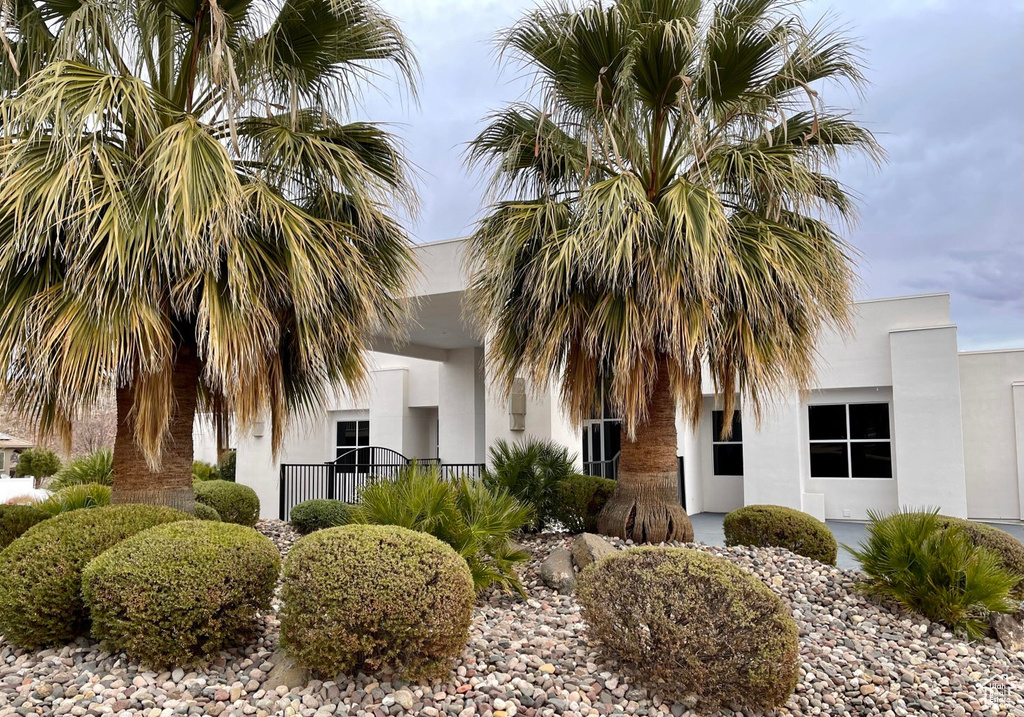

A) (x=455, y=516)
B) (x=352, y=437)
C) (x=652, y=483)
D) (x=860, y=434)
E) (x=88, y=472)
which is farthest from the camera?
(x=352, y=437)

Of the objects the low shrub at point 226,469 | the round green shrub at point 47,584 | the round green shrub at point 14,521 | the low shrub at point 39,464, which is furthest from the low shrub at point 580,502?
the low shrub at point 39,464

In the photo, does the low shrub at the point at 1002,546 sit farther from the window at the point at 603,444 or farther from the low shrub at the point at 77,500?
the low shrub at the point at 77,500

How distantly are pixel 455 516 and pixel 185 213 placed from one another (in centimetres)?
315

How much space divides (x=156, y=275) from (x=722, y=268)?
4946 mm

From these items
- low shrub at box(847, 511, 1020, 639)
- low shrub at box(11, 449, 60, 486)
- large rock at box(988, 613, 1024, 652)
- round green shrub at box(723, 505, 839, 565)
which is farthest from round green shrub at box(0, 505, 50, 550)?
low shrub at box(11, 449, 60, 486)

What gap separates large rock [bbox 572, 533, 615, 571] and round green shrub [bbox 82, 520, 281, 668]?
2809 mm

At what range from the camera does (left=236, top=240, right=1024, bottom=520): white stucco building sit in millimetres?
14195

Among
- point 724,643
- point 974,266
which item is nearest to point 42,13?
point 724,643

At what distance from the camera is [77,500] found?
27.0 feet

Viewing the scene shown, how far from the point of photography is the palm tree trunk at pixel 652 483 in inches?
296

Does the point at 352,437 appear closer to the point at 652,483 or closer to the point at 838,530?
the point at 838,530

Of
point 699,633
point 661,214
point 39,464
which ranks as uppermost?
point 661,214

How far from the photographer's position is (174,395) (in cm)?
633

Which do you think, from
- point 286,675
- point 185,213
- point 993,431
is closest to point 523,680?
point 286,675
